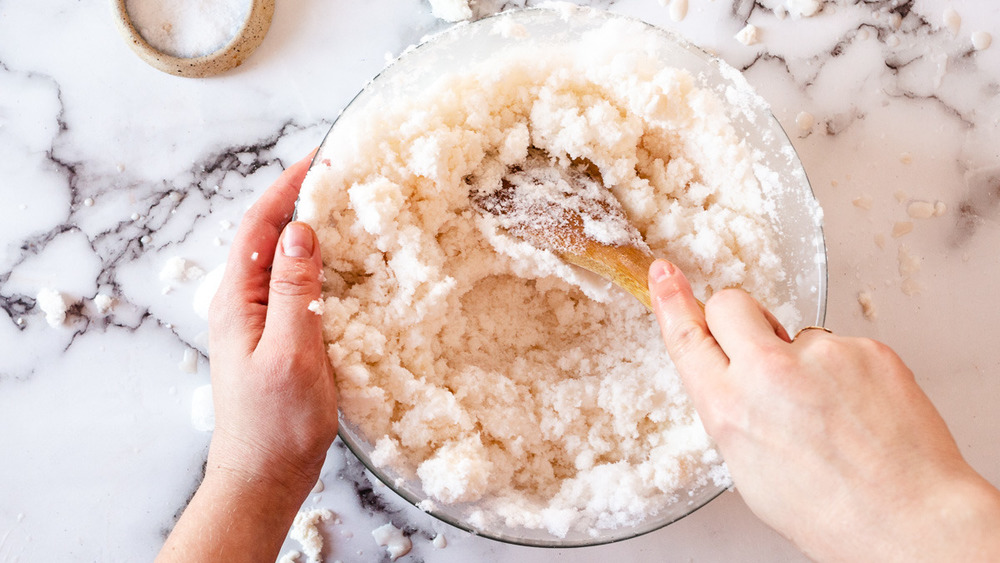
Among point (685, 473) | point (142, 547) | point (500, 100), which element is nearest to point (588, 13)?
point (500, 100)

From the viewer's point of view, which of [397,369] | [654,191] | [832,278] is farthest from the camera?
[832,278]

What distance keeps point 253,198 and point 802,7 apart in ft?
3.98

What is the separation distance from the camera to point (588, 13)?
1.23 m

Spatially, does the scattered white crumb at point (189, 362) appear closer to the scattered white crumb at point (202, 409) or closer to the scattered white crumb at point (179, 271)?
the scattered white crumb at point (202, 409)

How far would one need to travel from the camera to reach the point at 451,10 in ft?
4.61

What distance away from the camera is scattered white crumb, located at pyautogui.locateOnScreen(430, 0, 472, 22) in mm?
1401

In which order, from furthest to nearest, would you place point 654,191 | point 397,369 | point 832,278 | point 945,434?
1. point 832,278
2. point 654,191
3. point 397,369
4. point 945,434

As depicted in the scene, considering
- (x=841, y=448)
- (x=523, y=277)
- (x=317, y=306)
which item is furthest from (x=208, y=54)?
(x=841, y=448)

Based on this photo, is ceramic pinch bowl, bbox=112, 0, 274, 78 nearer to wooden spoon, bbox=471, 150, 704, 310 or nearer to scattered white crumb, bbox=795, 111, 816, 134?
wooden spoon, bbox=471, 150, 704, 310

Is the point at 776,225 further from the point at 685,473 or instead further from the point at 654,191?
the point at 685,473

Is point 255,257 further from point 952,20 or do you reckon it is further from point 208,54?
point 952,20

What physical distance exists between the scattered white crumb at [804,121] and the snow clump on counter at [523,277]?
258 millimetres

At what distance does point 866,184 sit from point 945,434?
0.70 m

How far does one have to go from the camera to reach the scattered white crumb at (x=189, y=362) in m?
1.42
